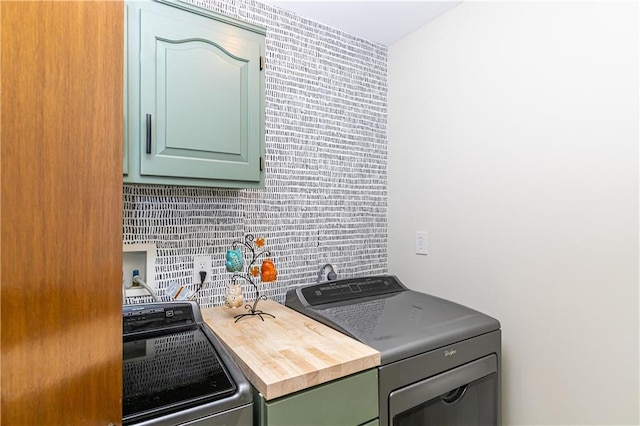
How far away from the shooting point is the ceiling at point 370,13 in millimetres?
Result: 1799

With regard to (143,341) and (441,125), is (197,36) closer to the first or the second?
(143,341)

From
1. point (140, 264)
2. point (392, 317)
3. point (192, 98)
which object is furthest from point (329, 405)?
point (192, 98)

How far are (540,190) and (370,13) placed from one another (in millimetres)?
1233

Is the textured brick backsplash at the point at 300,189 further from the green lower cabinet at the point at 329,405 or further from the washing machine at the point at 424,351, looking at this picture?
the green lower cabinet at the point at 329,405

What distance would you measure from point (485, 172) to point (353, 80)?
0.93 metres

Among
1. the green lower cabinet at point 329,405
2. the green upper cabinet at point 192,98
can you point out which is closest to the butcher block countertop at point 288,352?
the green lower cabinet at point 329,405

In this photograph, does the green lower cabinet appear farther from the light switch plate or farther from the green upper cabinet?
the light switch plate

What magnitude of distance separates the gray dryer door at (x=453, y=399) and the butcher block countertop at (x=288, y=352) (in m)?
0.22

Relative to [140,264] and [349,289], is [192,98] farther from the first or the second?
[349,289]

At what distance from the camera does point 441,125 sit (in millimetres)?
1895

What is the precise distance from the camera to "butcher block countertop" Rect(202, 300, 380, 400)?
0.96m

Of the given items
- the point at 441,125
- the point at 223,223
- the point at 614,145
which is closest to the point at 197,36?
the point at 223,223

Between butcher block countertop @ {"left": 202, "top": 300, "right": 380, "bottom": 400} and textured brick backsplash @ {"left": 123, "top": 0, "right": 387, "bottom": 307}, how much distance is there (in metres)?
0.39

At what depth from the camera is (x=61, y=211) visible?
486 mm
